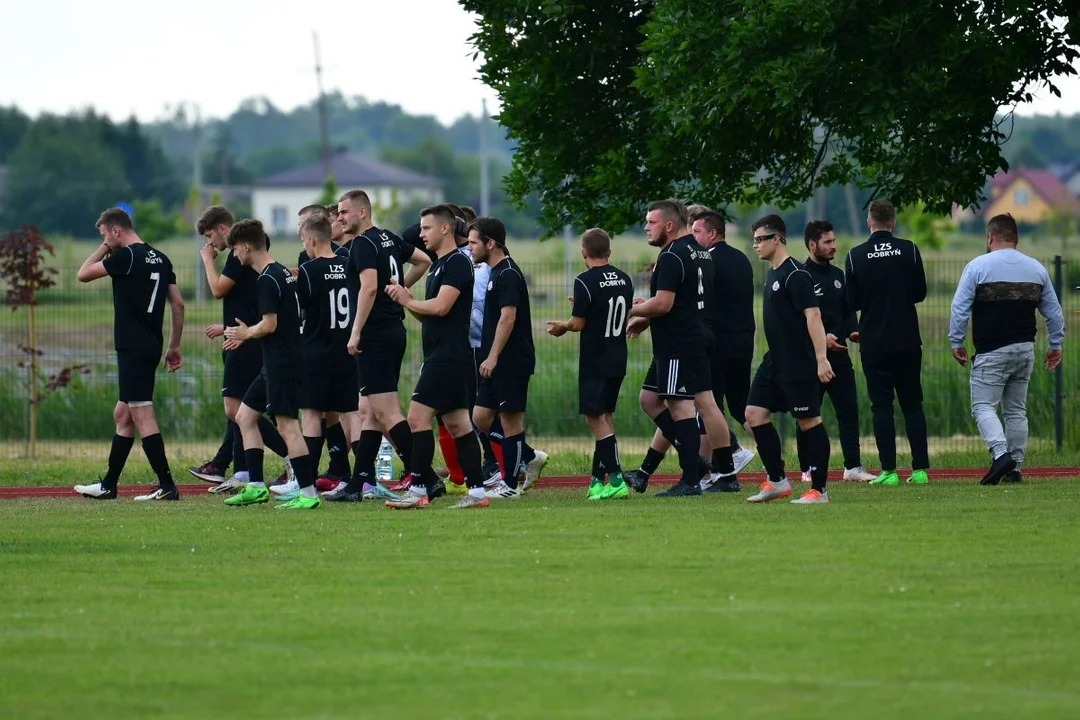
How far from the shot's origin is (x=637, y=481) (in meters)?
13.6

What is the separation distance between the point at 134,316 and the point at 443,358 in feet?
9.51

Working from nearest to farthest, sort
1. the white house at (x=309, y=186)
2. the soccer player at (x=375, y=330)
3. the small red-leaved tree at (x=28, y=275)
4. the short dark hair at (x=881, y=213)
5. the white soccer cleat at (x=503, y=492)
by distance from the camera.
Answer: the soccer player at (x=375, y=330) → the white soccer cleat at (x=503, y=492) → the short dark hair at (x=881, y=213) → the small red-leaved tree at (x=28, y=275) → the white house at (x=309, y=186)

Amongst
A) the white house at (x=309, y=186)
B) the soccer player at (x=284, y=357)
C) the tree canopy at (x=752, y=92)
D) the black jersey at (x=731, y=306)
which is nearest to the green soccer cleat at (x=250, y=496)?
the soccer player at (x=284, y=357)

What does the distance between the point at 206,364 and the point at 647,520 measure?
12.3 meters

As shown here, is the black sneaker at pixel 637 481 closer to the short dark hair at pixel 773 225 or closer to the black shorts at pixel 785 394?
the black shorts at pixel 785 394

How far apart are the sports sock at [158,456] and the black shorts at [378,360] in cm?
193

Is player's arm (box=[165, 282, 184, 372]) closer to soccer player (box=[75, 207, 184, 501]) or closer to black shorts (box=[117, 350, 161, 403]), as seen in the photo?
soccer player (box=[75, 207, 184, 501])

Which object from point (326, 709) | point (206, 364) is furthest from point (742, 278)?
point (206, 364)

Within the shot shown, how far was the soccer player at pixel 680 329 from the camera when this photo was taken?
12.4 metres

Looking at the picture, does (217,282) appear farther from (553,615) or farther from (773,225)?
(553,615)

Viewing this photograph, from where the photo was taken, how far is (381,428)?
1277 centimetres

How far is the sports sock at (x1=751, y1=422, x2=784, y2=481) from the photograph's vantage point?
12203mm

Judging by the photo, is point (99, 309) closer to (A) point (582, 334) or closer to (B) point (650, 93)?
(B) point (650, 93)

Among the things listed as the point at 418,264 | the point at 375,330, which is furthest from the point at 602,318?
the point at 418,264
